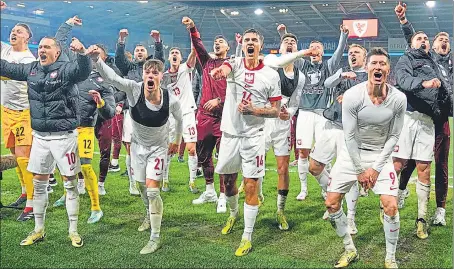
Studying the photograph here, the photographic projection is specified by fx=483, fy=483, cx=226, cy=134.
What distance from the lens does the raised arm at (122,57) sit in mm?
2939

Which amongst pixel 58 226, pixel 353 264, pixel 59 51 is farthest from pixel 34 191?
pixel 353 264

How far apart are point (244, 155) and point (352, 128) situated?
63 centimetres

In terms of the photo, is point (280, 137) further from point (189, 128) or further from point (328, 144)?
point (189, 128)

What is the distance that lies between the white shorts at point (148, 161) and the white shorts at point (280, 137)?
2.23ft

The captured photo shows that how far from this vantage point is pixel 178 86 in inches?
118

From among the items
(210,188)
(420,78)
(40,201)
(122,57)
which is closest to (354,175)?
(420,78)

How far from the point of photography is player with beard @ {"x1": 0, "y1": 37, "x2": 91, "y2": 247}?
298cm

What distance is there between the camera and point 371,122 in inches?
100

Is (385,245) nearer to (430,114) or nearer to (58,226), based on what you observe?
(430,114)

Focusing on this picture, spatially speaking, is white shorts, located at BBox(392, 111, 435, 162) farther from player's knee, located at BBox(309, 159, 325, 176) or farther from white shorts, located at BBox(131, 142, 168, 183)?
white shorts, located at BBox(131, 142, 168, 183)

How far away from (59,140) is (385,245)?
6.75 feet

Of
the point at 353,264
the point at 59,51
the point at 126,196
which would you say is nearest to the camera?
the point at 353,264

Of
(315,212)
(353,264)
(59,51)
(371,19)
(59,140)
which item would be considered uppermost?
(371,19)

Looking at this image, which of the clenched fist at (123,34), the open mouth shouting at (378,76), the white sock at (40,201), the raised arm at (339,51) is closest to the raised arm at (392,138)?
the open mouth shouting at (378,76)
